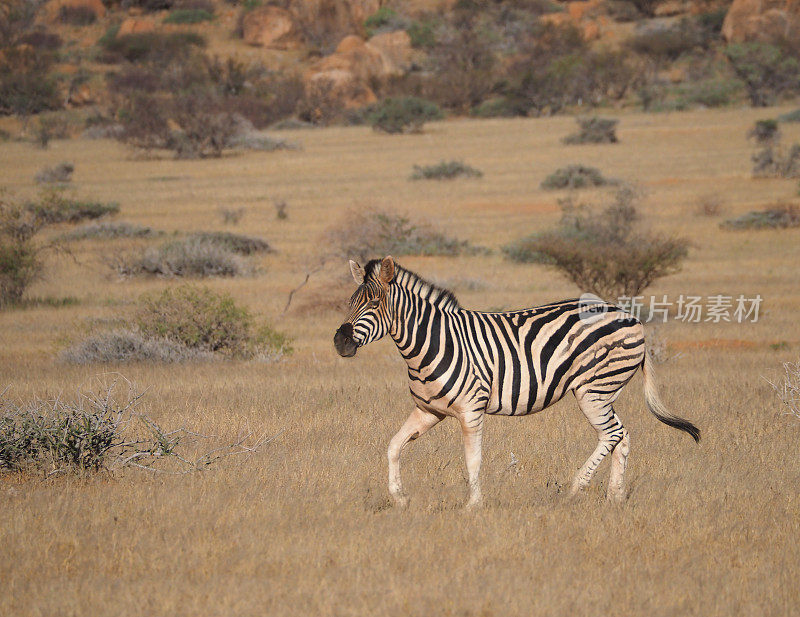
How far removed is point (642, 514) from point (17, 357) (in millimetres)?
10909

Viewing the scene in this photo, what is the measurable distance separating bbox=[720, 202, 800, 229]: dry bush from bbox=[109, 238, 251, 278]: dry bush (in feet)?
44.7

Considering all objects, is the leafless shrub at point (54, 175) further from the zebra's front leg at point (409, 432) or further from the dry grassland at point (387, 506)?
the zebra's front leg at point (409, 432)

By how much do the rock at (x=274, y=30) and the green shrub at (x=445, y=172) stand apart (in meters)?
58.7

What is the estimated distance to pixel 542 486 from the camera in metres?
8.19

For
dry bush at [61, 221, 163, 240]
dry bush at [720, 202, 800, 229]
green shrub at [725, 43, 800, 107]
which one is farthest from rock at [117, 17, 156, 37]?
dry bush at [720, 202, 800, 229]

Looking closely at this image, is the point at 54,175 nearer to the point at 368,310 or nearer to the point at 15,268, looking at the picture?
the point at 15,268

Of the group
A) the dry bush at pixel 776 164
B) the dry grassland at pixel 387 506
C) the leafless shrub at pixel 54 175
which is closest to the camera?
the dry grassland at pixel 387 506

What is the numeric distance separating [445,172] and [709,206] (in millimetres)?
10390

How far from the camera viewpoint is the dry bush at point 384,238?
2409cm

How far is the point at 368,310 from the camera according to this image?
23.0 ft

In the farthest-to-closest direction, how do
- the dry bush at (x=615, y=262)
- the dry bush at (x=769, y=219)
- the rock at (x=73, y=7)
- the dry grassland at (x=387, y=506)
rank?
the rock at (x=73, y=7) < the dry bush at (x=769, y=219) < the dry bush at (x=615, y=262) < the dry grassland at (x=387, y=506)

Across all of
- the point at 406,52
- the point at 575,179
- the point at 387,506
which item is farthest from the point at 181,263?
the point at 406,52

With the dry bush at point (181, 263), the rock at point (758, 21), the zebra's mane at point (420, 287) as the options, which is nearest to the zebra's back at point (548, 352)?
the zebra's mane at point (420, 287)

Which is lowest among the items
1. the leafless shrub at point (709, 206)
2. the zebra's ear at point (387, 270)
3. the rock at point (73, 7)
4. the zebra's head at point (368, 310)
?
the zebra's head at point (368, 310)
